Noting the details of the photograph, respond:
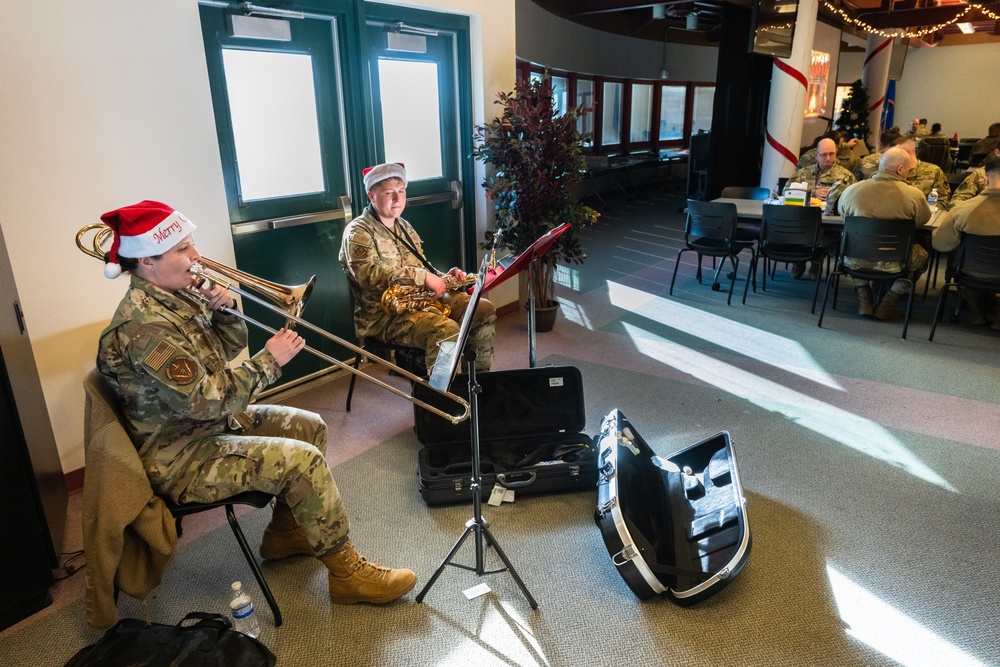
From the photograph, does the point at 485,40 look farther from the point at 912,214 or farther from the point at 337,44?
the point at 912,214

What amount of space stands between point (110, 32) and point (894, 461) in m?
4.06

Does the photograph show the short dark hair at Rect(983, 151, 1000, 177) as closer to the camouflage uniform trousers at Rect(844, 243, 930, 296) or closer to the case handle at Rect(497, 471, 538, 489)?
the camouflage uniform trousers at Rect(844, 243, 930, 296)

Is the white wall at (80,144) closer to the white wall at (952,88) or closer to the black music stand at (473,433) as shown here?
the black music stand at (473,433)

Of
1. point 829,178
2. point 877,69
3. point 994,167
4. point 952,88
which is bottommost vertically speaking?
point 829,178

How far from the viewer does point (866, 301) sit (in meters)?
5.09

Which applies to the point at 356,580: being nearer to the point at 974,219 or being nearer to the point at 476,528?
the point at 476,528

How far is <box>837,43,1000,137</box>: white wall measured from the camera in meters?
13.9

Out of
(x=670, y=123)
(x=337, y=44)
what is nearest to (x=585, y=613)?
(x=337, y=44)

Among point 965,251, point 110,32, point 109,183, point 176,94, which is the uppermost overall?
point 110,32

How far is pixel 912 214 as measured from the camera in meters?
4.55

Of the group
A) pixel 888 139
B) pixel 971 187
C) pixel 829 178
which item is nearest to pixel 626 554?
pixel 829 178

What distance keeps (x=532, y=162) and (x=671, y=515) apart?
2539 mm

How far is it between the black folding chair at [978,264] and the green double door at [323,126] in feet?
11.4

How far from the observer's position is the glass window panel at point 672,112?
12867 millimetres
